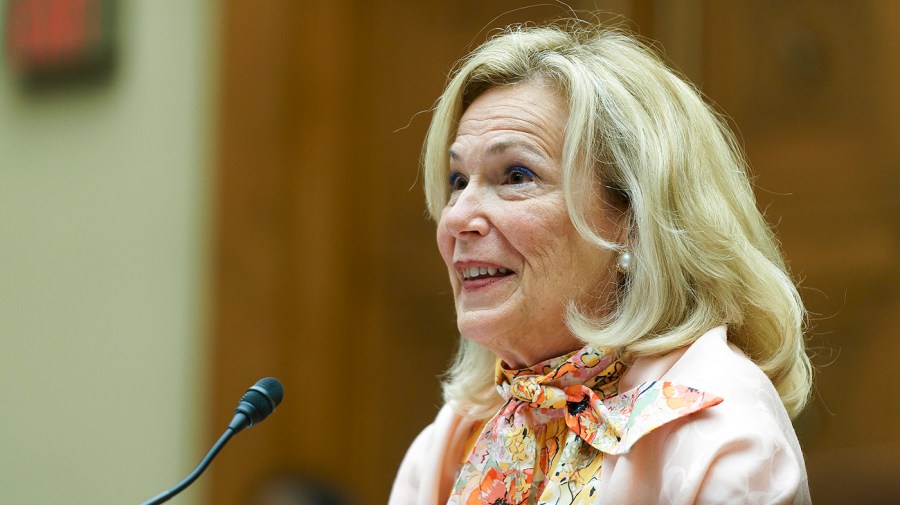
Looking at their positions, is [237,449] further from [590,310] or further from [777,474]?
[777,474]

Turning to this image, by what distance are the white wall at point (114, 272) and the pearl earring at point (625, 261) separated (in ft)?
6.86

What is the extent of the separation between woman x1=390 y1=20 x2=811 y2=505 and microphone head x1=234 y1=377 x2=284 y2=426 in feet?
1.04

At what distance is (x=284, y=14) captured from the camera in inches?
139

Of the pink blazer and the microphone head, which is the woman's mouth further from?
the microphone head

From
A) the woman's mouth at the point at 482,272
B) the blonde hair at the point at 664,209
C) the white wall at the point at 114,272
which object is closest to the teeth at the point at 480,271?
the woman's mouth at the point at 482,272

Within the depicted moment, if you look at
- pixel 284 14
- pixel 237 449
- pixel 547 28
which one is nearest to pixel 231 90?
pixel 284 14

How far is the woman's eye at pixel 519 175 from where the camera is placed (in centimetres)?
171

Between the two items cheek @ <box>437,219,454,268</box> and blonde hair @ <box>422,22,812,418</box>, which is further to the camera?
cheek @ <box>437,219,454,268</box>

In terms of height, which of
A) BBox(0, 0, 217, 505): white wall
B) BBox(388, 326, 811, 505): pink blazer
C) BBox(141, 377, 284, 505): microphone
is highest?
BBox(388, 326, 811, 505): pink blazer

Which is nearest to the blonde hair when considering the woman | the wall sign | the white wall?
the woman

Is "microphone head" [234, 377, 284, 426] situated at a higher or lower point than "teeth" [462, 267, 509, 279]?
lower

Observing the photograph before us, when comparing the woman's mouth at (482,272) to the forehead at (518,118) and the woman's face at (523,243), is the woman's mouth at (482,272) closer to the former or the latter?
the woman's face at (523,243)

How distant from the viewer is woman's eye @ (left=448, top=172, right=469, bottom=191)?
1826 millimetres

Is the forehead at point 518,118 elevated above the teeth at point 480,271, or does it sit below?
above
